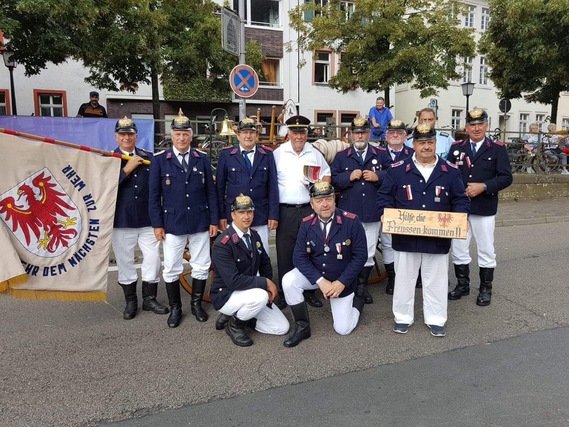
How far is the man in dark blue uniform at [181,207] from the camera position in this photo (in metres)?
4.64

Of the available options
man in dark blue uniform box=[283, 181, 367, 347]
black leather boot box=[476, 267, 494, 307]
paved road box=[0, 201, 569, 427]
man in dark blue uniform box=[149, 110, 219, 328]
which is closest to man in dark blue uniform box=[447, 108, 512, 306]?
black leather boot box=[476, 267, 494, 307]

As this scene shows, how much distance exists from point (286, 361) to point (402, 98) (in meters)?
28.2

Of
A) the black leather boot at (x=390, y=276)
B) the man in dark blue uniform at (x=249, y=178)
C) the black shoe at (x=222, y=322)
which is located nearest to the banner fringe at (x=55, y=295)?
the black shoe at (x=222, y=322)

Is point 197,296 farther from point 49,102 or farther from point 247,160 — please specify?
point 49,102

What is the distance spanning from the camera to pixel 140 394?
338 centimetres

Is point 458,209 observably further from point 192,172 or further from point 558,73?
point 558,73

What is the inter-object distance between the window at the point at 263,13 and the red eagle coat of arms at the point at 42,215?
911 inches

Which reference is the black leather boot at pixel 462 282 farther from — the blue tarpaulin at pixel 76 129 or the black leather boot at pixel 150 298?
the blue tarpaulin at pixel 76 129

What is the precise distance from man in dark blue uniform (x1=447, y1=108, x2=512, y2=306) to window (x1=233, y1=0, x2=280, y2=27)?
22.4 m

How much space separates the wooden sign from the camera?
13.5ft

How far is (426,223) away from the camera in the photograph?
4191 millimetres

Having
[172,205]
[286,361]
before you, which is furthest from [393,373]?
[172,205]

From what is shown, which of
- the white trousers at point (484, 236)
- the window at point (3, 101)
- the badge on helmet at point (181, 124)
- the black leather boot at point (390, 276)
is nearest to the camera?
the badge on helmet at point (181, 124)

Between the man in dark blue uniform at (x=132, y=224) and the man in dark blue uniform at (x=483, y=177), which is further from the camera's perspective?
the man in dark blue uniform at (x=483, y=177)
